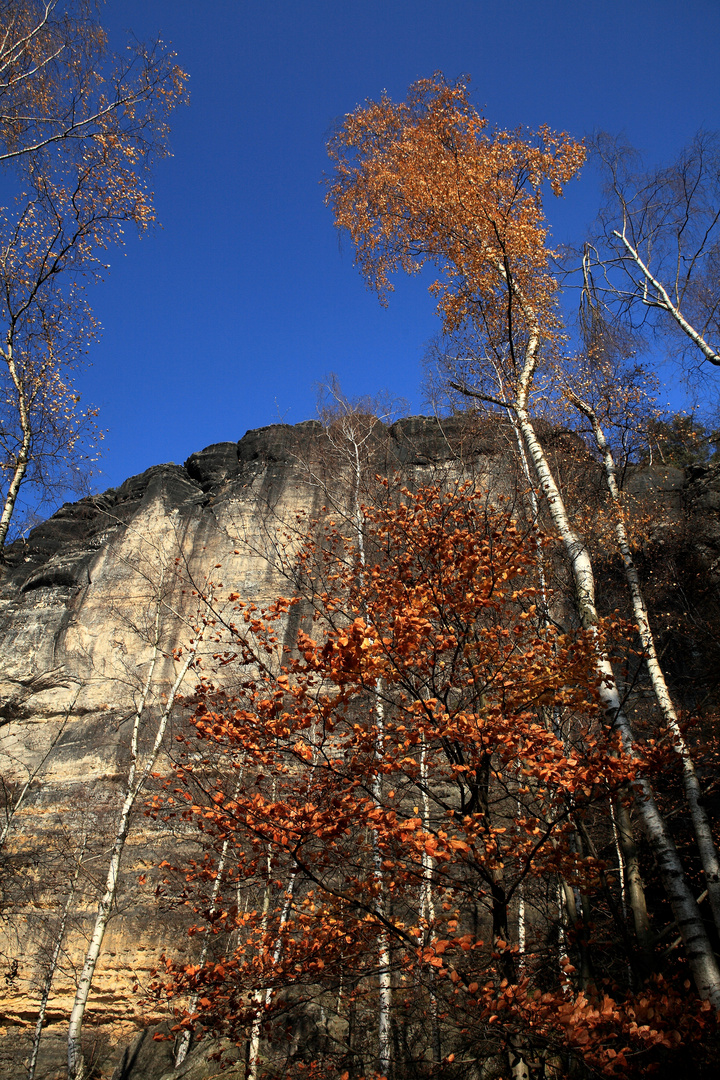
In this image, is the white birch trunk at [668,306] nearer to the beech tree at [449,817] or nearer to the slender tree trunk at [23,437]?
the beech tree at [449,817]

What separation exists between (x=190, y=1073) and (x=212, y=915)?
375 inches

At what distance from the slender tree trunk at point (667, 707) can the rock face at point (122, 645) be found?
1819 mm

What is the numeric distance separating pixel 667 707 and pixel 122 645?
10753 millimetres

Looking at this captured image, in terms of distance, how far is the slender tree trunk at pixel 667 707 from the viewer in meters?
6.77

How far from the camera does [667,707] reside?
7664 mm

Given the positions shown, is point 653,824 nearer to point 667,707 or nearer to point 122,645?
point 667,707

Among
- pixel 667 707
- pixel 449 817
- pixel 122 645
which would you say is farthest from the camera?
pixel 122 645

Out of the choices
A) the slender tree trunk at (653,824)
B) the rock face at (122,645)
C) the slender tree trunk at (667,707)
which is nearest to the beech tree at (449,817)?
the slender tree trunk at (653,824)

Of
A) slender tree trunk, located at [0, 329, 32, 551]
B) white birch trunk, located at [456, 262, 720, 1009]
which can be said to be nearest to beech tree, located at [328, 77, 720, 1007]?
white birch trunk, located at [456, 262, 720, 1009]

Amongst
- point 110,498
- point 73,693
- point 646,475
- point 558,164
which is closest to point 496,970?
point 558,164

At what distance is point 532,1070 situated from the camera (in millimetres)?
4484

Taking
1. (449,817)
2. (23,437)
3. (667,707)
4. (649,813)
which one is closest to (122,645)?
(23,437)

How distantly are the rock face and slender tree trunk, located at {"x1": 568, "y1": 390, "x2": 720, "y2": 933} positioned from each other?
1.82 meters

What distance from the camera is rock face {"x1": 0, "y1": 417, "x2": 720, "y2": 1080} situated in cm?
1452
